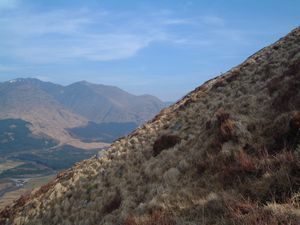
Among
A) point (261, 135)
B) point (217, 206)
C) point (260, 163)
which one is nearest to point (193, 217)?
point (217, 206)

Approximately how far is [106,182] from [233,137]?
8745mm

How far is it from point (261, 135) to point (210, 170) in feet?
8.40

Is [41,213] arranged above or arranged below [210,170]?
below

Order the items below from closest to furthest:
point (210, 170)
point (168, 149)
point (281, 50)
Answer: point (210, 170) → point (168, 149) → point (281, 50)

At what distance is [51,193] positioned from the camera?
2634cm

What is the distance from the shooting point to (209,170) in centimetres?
1426

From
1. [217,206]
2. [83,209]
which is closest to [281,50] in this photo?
[83,209]

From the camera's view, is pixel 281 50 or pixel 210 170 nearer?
pixel 210 170

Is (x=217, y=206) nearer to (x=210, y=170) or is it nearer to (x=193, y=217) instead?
(x=193, y=217)

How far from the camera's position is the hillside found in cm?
941

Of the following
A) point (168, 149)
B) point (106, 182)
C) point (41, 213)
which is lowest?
point (41, 213)

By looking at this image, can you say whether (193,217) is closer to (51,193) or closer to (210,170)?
(210,170)

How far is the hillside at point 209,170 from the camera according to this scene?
9.41m

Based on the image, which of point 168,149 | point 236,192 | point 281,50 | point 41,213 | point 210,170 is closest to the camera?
point 236,192
